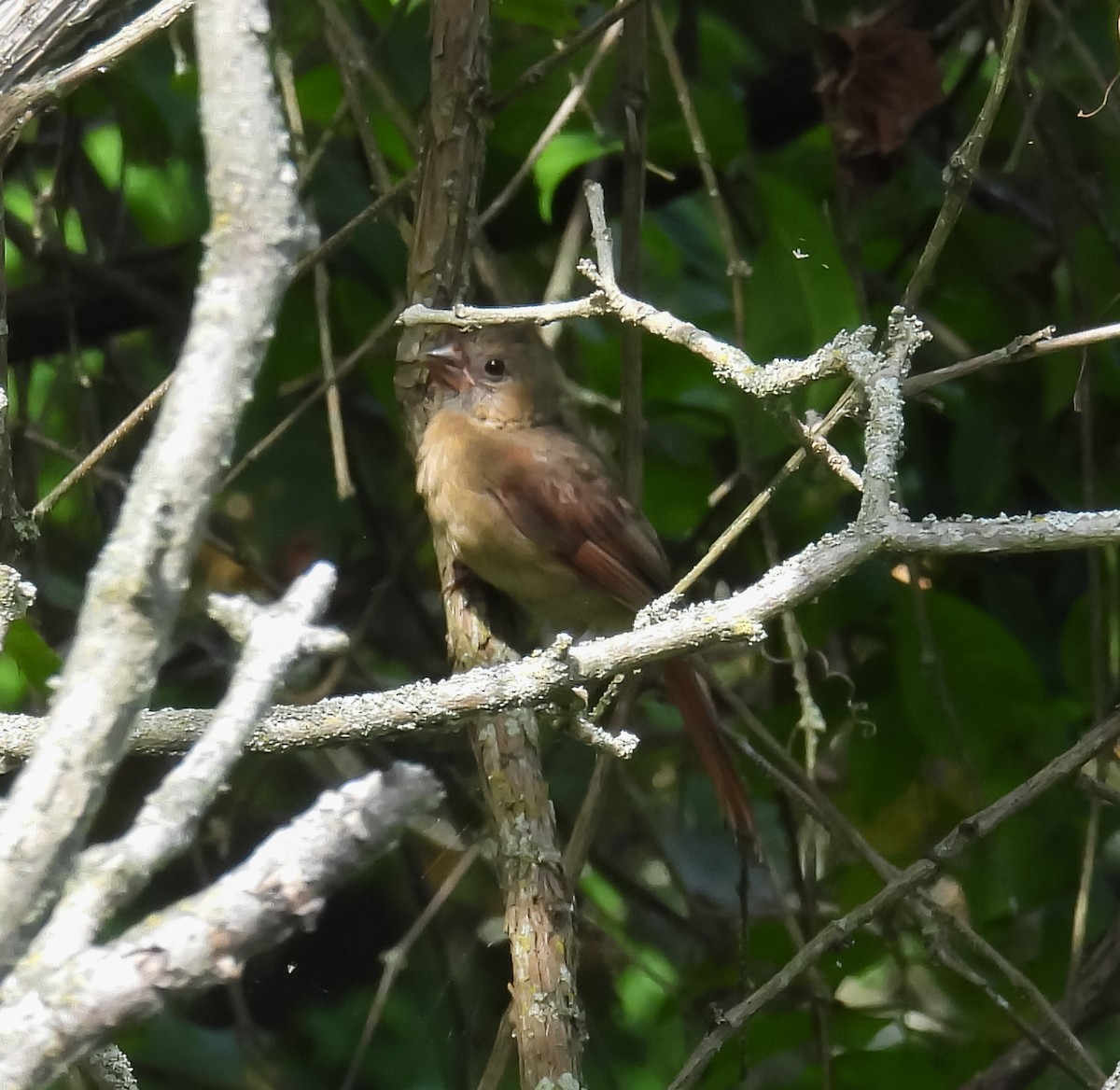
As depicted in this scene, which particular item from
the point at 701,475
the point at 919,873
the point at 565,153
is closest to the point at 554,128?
the point at 565,153

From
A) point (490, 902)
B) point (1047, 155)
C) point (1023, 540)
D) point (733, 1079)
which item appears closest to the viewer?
point (1023, 540)

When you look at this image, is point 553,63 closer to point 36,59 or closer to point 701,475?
point 36,59

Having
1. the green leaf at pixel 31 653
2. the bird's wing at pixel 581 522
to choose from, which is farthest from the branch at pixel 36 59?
the bird's wing at pixel 581 522

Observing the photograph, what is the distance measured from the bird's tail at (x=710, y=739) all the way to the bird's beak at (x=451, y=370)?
101 cm

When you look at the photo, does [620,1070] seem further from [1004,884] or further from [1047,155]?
[1047,155]

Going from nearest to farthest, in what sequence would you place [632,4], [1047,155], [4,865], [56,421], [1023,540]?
[4,865], [1023,540], [632,4], [1047,155], [56,421]

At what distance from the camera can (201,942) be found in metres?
0.95

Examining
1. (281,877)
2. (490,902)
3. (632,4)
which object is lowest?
(281,877)

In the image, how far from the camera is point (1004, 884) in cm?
351

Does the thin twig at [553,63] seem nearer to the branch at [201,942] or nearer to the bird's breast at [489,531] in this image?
the bird's breast at [489,531]

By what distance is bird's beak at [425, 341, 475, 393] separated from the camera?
4070mm

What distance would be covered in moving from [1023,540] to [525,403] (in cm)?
269

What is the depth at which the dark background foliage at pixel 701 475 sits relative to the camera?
345cm

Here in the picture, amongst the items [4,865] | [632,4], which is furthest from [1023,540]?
[632,4]
